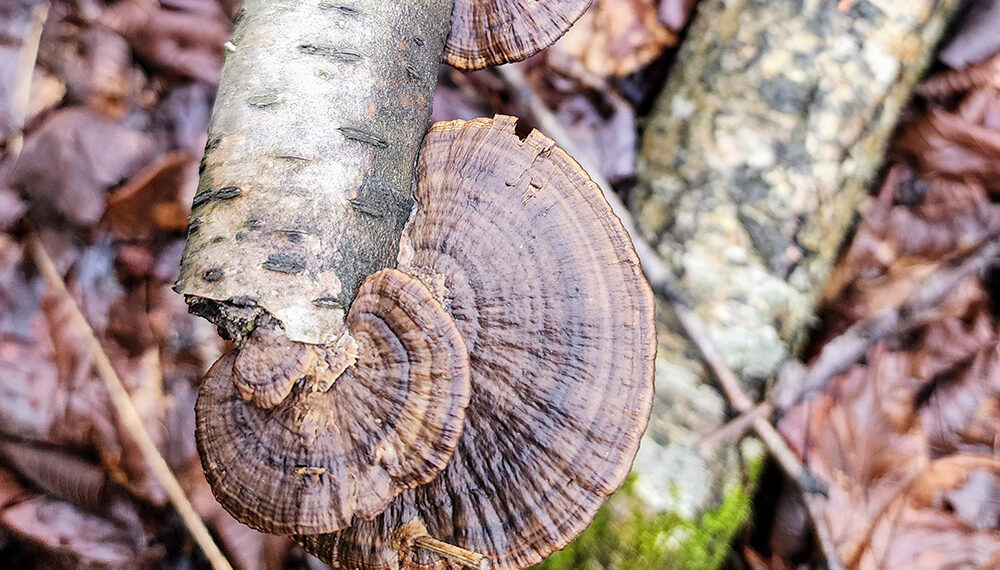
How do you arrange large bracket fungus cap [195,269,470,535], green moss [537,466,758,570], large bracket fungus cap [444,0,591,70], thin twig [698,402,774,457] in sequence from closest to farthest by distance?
large bracket fungus cap [195,269,470,535]
large bracket fungus cap [444,0,591,70]
green moss [537,466,758,570]
thin twig [698,402,774,457]

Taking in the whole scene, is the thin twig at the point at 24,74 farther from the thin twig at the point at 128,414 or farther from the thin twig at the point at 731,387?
the thin twig at the point at 731,387

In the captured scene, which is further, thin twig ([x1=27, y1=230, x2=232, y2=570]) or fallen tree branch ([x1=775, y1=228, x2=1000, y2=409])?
fallen tree branch ([x1=775, y1=228, x2=1000, y2=409])

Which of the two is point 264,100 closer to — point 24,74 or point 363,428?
point 363,428

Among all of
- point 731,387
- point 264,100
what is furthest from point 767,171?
point 264,100

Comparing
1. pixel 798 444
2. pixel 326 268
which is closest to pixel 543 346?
pixel 326 268

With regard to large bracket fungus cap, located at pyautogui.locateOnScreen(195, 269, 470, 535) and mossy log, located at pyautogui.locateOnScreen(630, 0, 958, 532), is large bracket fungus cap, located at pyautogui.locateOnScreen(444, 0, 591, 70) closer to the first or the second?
large bracket fungus cap, located at pyautogui.locateOnScreen(195, 269, 470, 535)

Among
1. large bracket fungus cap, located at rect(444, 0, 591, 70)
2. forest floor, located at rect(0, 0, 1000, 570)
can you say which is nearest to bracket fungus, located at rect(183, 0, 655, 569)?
large bracket fungus cap, located at rect(444, 0, 591, 70)

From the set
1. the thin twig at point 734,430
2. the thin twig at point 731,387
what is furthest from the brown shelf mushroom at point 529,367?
the thin twig at point 734,430
